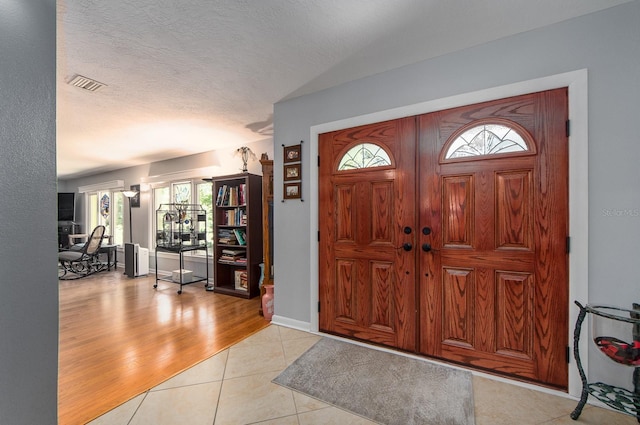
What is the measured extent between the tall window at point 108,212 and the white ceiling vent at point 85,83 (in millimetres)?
4985

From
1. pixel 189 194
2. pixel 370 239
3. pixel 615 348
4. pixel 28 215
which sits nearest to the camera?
pixel 28 215

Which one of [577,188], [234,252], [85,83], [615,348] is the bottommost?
[615,348]

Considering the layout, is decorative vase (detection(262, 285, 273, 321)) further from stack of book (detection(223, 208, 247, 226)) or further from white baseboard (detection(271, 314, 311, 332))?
stack of book (detection(223, 208, 247, 226))

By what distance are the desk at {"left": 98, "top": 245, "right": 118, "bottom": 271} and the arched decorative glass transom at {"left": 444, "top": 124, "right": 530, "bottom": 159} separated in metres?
7.27

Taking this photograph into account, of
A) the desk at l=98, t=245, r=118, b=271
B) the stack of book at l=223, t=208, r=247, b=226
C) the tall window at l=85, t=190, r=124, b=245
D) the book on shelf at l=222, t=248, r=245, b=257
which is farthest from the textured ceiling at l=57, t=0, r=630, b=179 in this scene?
the tall window at l=85, t=190, r=124, b=245

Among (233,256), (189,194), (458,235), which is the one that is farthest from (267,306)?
(189,194)

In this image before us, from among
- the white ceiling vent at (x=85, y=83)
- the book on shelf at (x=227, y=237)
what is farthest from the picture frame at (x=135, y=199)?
the white ceiling vent at (x=85, y=83)

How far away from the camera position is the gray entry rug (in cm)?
158

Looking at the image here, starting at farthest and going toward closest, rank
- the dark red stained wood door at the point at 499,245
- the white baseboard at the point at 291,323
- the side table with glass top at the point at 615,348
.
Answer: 1. the white baseboard at the point at 291,323
2. the dark red stained wood door at the point at 499,245
3. the side table with glass top at the point at 615,348

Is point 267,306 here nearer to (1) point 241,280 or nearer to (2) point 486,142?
(1) point 241,280

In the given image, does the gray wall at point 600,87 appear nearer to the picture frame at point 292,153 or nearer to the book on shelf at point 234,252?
the picture frame at point 292,153

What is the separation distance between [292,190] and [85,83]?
214 centimetres

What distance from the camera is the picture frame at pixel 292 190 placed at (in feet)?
8.98

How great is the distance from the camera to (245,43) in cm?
193
